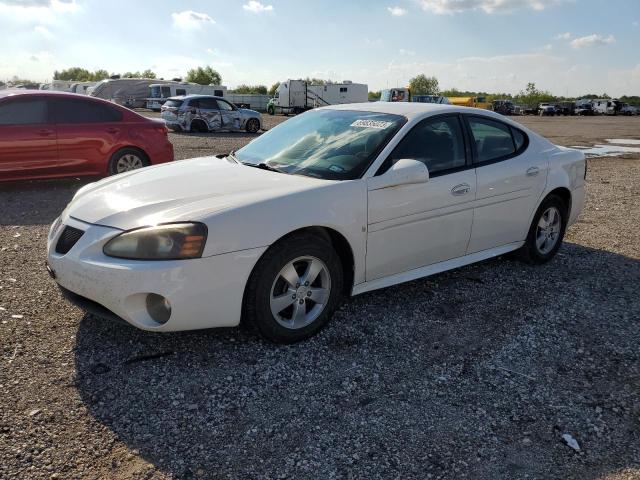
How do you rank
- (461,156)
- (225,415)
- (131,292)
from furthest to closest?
1. (461,156)
2. (131,292)
3. (225,415)

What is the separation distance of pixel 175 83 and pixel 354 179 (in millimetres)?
42357

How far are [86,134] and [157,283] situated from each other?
5.96m

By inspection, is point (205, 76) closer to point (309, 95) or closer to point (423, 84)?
point (423, 84)

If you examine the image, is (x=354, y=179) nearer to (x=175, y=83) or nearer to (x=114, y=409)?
(x=114, y=409)

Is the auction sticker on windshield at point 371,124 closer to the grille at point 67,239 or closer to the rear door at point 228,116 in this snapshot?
the grille at point 67,239

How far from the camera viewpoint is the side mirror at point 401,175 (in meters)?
3.77

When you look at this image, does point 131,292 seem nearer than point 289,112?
Yes

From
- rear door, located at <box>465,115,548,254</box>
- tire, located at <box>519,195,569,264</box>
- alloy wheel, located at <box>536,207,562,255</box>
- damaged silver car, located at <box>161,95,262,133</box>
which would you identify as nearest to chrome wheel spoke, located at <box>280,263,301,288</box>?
rear door, located at <box>465,115,548,254</box>

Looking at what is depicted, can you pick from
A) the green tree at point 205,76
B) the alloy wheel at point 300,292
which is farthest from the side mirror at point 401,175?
the green tree at point 205,76

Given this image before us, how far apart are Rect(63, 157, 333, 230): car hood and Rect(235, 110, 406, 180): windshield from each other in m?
0.17

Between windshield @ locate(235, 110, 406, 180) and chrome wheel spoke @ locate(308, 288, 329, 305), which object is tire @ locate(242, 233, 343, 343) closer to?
chrome wheel spoke @ locate(308, 288, 329, 305)

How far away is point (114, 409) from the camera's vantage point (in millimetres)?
2836

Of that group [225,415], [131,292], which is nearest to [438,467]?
[225,415]

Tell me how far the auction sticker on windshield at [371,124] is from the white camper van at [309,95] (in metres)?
39.4
